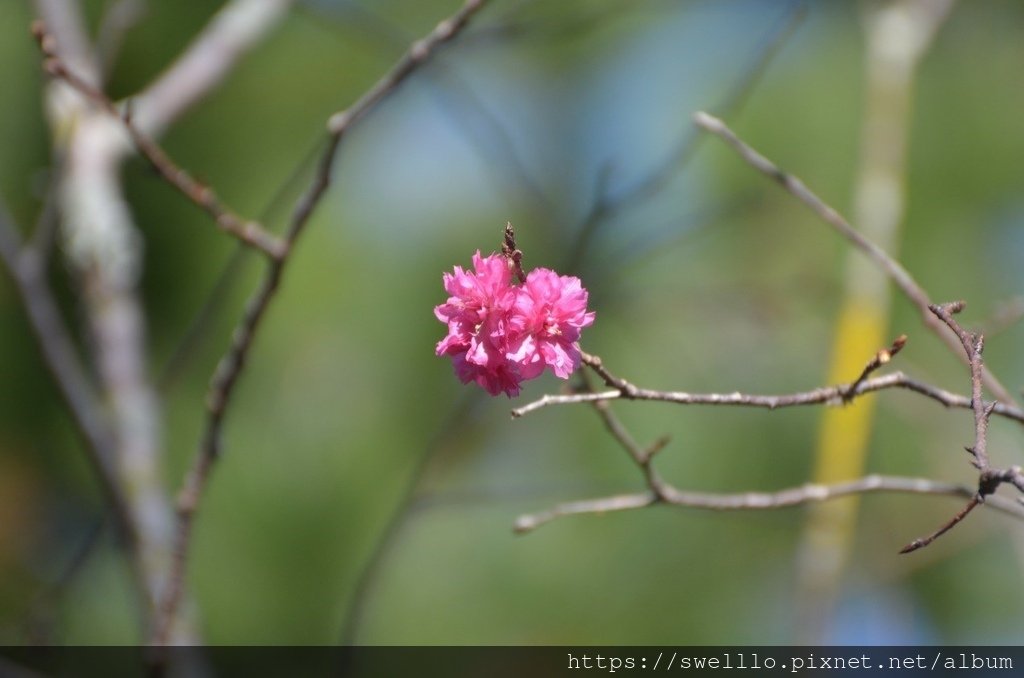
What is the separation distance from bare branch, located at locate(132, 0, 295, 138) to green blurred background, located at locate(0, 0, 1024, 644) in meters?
0.37

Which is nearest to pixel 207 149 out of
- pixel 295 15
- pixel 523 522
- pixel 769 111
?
pixel 295 15

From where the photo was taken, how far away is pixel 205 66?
255 centimetres

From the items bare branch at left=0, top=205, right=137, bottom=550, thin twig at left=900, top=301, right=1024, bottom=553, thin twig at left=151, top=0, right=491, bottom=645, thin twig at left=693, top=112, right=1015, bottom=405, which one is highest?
thin twig at left=693, top=112, right=1015, bottom=405

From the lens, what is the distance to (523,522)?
1.32 m

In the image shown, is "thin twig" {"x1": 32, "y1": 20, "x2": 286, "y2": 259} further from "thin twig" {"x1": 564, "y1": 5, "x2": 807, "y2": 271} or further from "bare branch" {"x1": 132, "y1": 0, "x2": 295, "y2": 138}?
"bare branch" {"x1": 132, "y1": 0, "x2": 295, "y2": 138}

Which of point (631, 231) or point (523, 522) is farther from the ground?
point (631, 231)

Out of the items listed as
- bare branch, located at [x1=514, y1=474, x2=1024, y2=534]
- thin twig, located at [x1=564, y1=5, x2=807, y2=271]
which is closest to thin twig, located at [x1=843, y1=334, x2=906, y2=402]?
bare branch, located at [x1=514, y1=474, x2=1024, y2=534]

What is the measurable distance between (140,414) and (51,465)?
124 centimetres

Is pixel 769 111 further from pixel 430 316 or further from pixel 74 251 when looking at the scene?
pixel 74 251

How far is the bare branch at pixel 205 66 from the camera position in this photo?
8.18 ft

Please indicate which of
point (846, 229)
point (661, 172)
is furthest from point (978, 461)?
point (661, 172)

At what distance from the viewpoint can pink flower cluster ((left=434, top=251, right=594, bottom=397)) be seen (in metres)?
0.86

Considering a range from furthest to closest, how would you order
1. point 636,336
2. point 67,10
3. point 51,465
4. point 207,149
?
1. point 207,149
2. point 51,465
3. point 636,336
4. point 67,10

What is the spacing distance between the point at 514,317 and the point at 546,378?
1.32 meters
